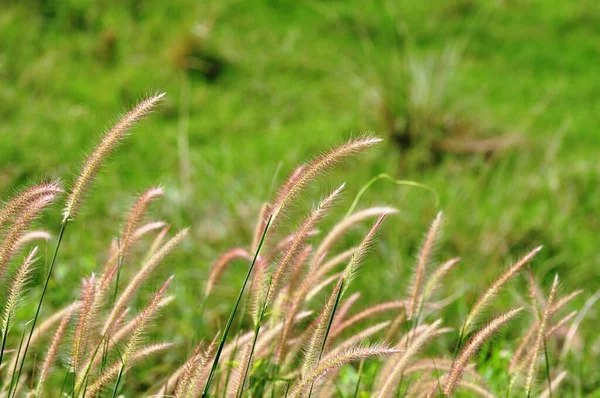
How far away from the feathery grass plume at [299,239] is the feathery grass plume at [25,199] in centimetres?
36

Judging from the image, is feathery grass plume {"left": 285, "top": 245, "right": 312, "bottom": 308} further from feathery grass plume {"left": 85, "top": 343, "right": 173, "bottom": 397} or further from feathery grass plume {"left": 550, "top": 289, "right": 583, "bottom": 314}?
feathery grass plume {"left": 550, "top": 289, "right": 583, "bottom": 314}

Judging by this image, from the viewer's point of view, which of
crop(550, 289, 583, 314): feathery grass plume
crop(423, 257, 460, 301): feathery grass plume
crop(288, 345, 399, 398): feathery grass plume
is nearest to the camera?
crop(288, 345, 399, 398): feathery grass plume

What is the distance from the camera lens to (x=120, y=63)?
5453 mm

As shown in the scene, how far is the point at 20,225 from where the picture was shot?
4.55 ft

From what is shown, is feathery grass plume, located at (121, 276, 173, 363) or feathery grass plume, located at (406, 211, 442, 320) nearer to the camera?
feathery grass plume, located at (121, 276, 173, 363)

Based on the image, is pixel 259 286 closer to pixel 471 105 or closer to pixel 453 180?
pixel 453 180

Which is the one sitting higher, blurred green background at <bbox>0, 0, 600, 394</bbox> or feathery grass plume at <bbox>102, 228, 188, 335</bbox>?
feathery grass plume at <bbox>102, 228, 188, 335</bbox>

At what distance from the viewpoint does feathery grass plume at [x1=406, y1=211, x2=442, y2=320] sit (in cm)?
163

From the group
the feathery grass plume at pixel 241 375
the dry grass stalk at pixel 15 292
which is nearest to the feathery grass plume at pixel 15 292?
the dry grass stalk at pixel 15 292

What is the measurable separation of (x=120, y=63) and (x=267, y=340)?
158 inches

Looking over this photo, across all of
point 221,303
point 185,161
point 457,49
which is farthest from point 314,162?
point 457,49

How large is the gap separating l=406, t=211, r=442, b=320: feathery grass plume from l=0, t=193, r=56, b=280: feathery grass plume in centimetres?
66

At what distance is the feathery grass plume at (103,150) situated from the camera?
137 centimetres

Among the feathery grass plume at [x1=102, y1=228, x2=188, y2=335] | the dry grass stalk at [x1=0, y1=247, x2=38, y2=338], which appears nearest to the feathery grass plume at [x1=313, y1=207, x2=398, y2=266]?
the feathery grass plume at [x1=102, y1=228, x2=188, y2=335]
